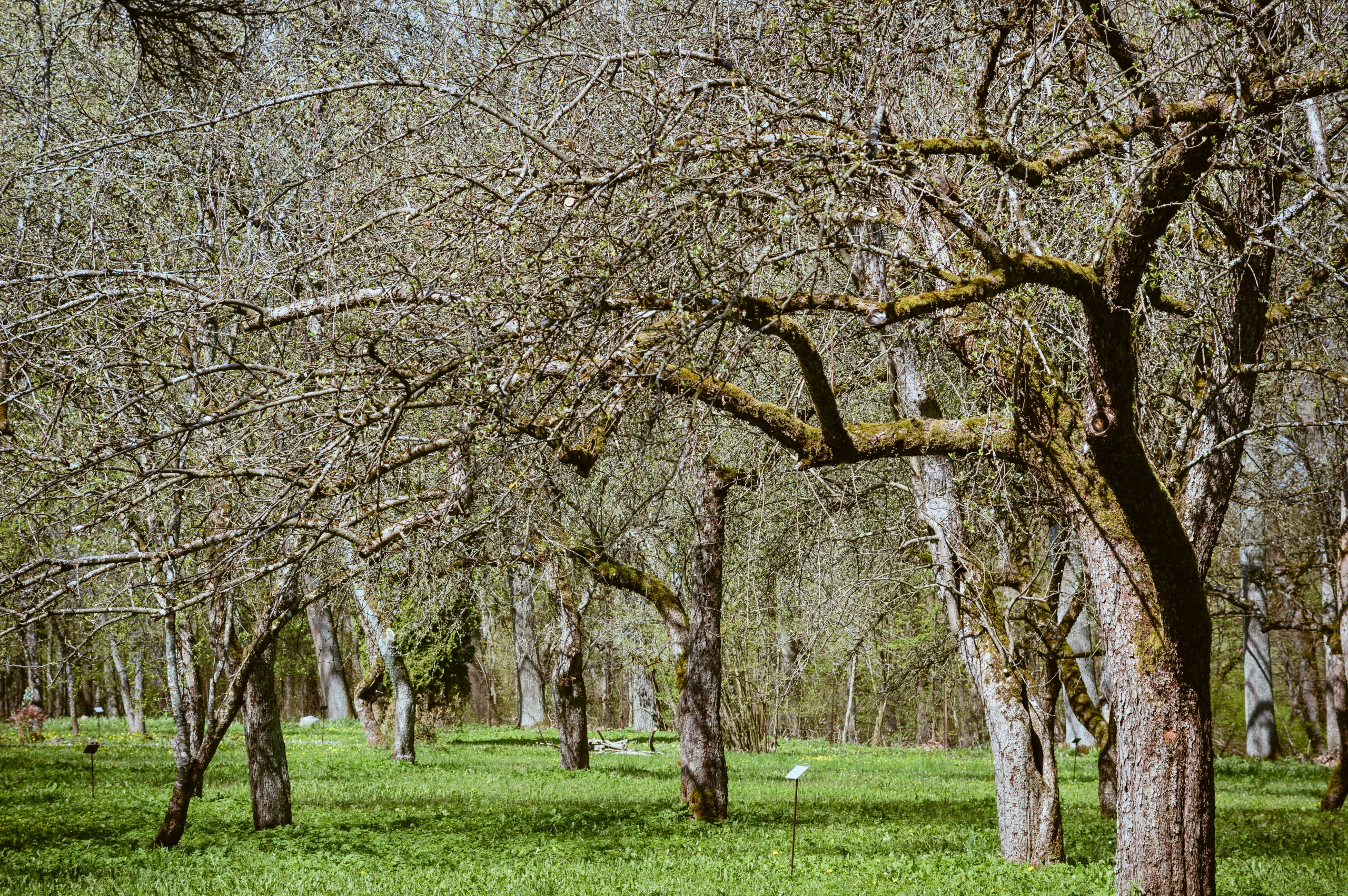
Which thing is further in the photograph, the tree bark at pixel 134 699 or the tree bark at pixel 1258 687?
the tree bark at pixel 134 699

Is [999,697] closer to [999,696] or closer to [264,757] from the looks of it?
[999,696]

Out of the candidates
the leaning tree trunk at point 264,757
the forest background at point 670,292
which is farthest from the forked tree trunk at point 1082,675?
the leaning tree trunk at point 264,757

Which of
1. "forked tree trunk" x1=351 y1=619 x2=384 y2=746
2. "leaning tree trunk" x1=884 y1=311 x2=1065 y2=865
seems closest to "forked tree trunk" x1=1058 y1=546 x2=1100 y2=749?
"leaning tree trunk" x1=884 y1=311 x2=1065 y2=865

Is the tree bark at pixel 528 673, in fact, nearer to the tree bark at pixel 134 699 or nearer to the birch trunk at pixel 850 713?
the birch trunk at pixel 850 713

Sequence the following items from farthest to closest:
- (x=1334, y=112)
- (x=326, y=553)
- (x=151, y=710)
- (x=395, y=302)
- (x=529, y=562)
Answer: (x=151, y=710)
(x=529, y=562)
(x=326, y=553)
(x=1334, y=112)
(x=395, y=302)

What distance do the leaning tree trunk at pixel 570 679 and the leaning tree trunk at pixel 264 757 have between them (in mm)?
5664

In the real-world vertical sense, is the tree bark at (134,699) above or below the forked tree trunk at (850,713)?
above

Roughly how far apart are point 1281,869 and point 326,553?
28.8 ft

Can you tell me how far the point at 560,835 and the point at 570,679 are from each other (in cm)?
568

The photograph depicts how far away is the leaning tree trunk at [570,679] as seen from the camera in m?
16.6

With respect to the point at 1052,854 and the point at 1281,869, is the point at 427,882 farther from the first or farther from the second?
the point at 1281,869

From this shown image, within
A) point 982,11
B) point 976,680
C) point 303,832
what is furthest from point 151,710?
point 982,11

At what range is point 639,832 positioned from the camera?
11.2 metres

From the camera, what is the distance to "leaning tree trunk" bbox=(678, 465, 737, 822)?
12.0 m
